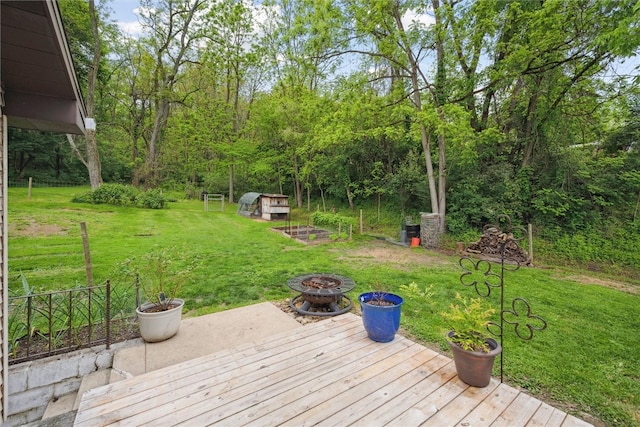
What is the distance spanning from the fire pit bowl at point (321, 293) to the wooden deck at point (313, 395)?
1.13 m

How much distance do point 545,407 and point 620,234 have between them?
7.64 m

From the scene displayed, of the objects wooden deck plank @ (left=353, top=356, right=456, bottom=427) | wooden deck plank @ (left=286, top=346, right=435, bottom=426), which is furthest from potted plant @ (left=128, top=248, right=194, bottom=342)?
wooden deck plank @ (left=353, top=356, right=456, bottom=427)

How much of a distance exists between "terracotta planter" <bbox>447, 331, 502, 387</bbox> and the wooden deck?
61 mm

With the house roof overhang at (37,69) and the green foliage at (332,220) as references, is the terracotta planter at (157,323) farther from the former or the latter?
the green foliage at (332,220)

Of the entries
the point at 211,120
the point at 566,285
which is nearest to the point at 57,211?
the point at 211,120

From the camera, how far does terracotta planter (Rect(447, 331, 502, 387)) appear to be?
2.02m

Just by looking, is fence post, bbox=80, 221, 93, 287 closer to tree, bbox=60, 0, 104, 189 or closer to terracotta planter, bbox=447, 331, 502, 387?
terracotta planter, bbox=447, 331, 502, 387

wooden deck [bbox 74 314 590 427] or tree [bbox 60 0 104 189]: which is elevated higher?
tree [bbox 60 0 104 189]

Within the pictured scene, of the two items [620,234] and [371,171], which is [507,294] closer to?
[620,234]

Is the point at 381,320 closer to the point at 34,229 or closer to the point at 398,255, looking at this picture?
the point at 398,255

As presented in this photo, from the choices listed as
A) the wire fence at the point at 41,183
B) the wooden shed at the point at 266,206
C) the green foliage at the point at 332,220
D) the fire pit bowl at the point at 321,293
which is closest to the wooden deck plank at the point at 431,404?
the fire pit bowl at the point at 321,293

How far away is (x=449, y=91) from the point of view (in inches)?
355

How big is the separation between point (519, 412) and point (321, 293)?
2.30 m

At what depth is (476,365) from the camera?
6.70ft
